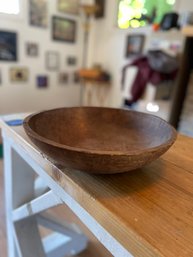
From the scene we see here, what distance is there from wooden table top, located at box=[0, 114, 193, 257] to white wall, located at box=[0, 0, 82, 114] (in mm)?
2223

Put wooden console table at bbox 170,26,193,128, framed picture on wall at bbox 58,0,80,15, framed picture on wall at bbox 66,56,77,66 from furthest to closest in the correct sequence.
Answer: framed picture on wall at bbox 66,56,77,66
framed picture on wall at bbox 58,0,80,15
wooden console table at bbox 170,26,193,128

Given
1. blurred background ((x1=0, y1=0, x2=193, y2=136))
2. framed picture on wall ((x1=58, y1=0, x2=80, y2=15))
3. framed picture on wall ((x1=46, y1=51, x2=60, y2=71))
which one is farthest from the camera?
framed picture on wall ((x1=46, y1=51, x2=60, y2=71))

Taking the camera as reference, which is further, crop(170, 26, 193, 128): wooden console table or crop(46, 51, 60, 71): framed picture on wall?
crop(46, 51, 60, 71): framed picture on wall

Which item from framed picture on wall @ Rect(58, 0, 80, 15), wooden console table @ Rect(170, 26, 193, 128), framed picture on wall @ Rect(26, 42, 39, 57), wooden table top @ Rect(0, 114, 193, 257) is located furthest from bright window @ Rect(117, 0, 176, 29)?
wooden table top @ Rect(0, 114, 193, 257)

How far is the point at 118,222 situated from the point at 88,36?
9.85 ft

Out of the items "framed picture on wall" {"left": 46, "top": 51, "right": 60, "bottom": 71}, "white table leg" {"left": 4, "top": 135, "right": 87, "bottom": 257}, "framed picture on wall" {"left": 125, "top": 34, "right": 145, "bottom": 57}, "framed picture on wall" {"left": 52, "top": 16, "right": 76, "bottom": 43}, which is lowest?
"white table leg" {"left": 4, "top": 135, "right": 87, "bottom": 257}

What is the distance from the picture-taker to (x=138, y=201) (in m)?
0.40

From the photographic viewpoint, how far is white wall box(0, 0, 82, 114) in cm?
245

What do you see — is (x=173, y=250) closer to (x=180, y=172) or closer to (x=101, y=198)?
(x=101, y=198)

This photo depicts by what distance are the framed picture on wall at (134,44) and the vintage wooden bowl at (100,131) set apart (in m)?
1.97

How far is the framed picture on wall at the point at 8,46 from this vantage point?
7.75 feet

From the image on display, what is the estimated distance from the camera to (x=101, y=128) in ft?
2.26

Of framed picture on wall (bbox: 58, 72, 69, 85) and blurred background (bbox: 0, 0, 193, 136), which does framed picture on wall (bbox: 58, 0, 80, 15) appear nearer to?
blurred background (bbox: 0, 0, 193, 136)

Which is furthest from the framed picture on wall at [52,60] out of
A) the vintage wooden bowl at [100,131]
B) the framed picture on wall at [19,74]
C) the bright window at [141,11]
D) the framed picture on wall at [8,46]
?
the vintage wooden bowl at [100,131]
